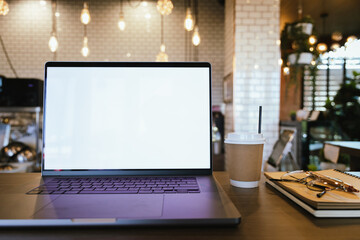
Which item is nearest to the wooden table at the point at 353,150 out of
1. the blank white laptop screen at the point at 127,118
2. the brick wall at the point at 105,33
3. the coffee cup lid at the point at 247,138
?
the coffee cup lid at the point at 247,138

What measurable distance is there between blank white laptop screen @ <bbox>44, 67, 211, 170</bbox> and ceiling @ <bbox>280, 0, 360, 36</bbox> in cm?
524

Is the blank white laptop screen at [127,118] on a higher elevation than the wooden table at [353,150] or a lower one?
higher

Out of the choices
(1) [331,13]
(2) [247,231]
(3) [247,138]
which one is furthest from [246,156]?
(1) [331,13]

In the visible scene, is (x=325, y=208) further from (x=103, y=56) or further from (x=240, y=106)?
(x=103, y=56)

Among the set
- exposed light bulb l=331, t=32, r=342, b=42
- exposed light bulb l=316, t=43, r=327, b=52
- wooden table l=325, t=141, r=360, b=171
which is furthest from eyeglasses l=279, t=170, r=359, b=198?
exposed light bulb l=331, t=32, r=342, b=42

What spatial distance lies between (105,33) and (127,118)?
4.94m

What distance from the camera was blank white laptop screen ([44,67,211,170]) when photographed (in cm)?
80

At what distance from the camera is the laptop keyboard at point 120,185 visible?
2.08ft

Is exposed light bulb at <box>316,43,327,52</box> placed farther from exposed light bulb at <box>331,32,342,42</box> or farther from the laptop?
the laptop

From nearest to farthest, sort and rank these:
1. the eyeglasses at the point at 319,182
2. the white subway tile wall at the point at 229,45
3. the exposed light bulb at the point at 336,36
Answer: the eyeglasses at the point at 319,182, the white subway tile wall at the point at 229,45, the exposed light bulb at the point at 336,36

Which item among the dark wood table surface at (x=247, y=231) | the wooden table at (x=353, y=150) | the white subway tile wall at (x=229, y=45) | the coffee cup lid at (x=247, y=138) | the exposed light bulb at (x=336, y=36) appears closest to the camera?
the dark wood table surface at (x=247, y=231)

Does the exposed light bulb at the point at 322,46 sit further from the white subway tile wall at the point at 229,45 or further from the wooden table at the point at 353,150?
the wooden table at the point at 353,150

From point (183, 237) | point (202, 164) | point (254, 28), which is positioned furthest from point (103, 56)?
point (183, 237)

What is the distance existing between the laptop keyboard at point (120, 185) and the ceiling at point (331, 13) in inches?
215
